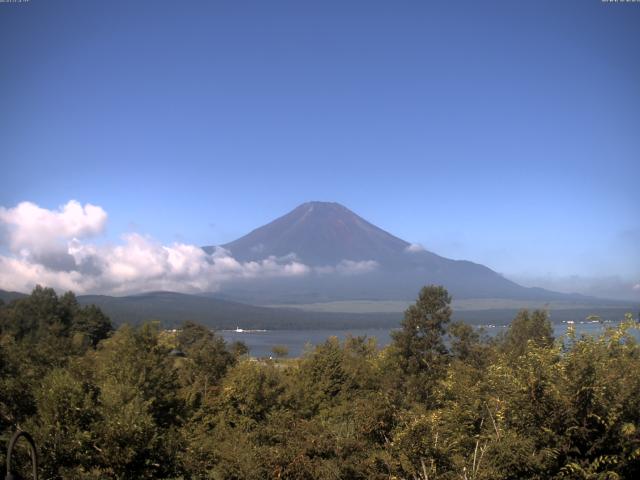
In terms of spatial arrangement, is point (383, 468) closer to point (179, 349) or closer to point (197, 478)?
point (197, 478)

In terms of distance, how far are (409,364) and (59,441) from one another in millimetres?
24295

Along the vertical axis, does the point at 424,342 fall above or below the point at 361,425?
below

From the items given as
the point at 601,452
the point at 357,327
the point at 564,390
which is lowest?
the point at 357,327

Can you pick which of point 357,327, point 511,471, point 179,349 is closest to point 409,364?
point 511,471

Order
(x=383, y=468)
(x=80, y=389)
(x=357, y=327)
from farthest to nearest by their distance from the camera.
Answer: (x=357, y=327)
(x=80, y=389)
(x=383, y=468)

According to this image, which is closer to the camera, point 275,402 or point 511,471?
point 511,471

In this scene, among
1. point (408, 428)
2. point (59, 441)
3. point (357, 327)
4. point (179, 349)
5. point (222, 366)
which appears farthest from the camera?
point (357, 327)

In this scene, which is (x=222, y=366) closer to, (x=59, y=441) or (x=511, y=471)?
(x=59, y=441)

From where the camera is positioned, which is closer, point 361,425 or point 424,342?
point 361,425

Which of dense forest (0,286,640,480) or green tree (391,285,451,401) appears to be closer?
dense forest (0,286,640,480)

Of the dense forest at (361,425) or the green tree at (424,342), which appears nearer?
the dense forest at (361,425)

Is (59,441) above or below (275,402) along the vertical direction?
above

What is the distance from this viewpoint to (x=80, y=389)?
14094 millimetres

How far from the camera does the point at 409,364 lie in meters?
33.8
